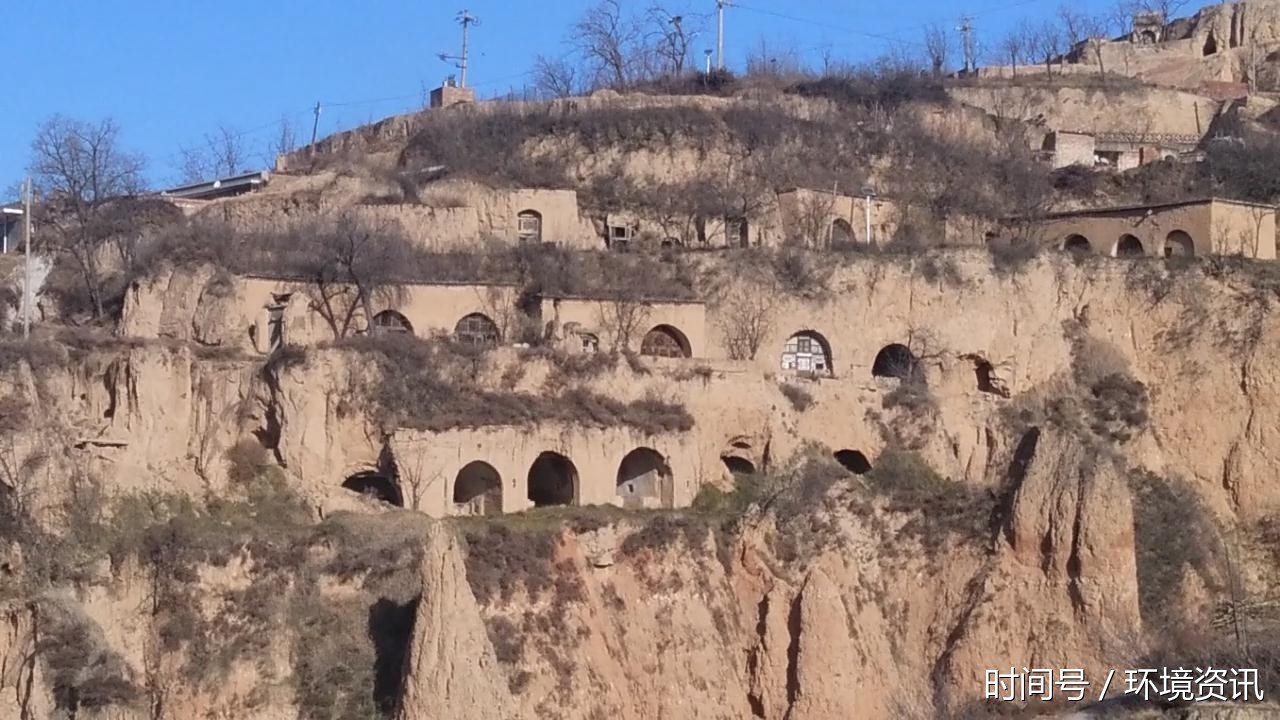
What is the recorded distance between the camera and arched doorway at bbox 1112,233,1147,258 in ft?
191

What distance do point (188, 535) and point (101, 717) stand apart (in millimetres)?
3616

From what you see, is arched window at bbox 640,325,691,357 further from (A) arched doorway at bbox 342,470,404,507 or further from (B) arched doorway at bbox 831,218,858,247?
(A) arched doorway at bbox 342,470,404,507

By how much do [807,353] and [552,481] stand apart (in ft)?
25.1

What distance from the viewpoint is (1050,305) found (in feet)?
182

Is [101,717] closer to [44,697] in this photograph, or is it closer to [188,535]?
[44,697]

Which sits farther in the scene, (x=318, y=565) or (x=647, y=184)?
(x=647, y=184)

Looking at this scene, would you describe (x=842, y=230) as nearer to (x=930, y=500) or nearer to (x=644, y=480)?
(x=930, y=500)

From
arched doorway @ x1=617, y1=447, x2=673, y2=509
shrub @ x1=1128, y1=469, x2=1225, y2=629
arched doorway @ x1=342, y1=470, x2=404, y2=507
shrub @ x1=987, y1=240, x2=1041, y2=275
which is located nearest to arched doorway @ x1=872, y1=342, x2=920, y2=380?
shrub @ x1=987, y1=240, x2=1041, y2=275

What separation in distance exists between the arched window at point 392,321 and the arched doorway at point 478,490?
4831 mm

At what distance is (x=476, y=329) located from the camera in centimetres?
5312

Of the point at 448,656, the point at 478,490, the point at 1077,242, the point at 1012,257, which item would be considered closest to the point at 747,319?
the point at 1012,257

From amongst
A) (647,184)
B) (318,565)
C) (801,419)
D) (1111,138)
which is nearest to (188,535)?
(318,565)

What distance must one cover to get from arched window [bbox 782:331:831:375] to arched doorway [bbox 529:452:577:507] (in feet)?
22.7

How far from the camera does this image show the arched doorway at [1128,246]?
58.2 meters
